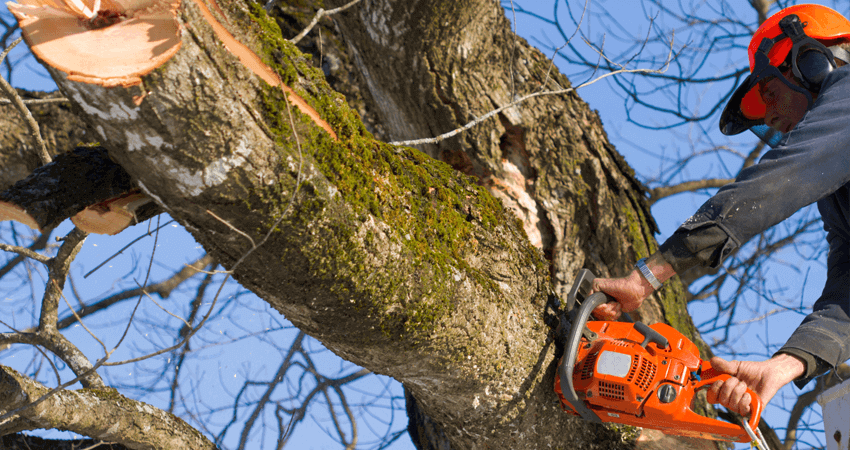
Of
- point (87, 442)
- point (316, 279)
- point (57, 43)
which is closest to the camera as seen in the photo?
point (57, 43)

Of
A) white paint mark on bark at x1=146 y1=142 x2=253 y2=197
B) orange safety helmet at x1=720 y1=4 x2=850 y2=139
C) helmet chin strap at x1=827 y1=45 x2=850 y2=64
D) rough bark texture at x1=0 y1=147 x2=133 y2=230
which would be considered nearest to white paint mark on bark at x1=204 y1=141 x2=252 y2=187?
white paint mark on bark at x1=146 y1=142 x2=253 y2=197

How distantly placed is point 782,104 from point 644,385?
1.50 metres

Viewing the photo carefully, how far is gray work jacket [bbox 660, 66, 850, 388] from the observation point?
1638 millimetres

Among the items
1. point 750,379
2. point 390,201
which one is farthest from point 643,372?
point 390,201

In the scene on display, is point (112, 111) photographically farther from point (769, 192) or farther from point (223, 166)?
point (769, 192)

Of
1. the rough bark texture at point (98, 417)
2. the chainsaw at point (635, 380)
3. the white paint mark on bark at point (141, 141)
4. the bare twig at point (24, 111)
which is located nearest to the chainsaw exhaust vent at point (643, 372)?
the chainsaw at point (635, 380)

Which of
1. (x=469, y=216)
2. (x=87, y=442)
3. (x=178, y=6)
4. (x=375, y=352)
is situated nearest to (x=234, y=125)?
(x=178, y=6)

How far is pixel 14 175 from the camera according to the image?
10.0 ft

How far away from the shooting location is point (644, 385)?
168cm

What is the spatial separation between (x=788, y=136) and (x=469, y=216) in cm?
110

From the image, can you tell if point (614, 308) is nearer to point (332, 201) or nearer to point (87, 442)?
point (332, 201)

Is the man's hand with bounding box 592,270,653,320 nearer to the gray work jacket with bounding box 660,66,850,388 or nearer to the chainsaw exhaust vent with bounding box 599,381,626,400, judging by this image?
the gray work jacket with bounding box 660,66,850,388

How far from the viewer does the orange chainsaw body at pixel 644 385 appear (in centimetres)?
167

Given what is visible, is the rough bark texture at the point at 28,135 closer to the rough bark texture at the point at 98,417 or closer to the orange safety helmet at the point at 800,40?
the rough bark texture at the point at 98,417
